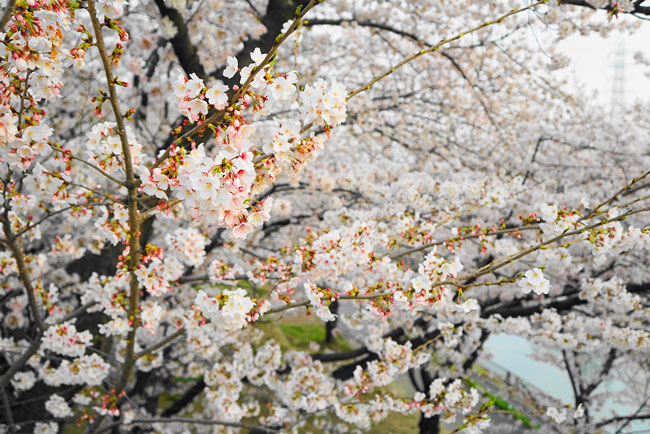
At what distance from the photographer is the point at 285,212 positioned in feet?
18.2

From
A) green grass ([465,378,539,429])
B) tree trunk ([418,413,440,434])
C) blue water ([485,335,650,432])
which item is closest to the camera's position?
tree trunk ([418,413,440,434])

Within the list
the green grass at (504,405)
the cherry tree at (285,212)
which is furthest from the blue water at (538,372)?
the cherry tree at (285,212)

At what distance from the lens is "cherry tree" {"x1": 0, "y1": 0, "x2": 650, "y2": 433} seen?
1649 millimetres

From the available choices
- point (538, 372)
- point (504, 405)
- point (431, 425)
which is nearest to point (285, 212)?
point (431, 425)

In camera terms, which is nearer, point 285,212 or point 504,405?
point 285,212

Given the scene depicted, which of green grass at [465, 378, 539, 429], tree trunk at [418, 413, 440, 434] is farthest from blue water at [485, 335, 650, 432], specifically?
tree trunk at [418, 413, 440, 434]

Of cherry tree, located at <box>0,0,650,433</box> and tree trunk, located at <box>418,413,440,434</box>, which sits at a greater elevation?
cherry tree, located at <box>0,0,650,433</box>

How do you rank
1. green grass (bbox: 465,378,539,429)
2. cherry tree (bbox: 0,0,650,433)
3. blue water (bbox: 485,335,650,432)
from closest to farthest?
cherry tree (bbox: 0,0,650,433) → green grass (bbox: 465,378,539,429) → blue water (bbox: 485,335,650,432)

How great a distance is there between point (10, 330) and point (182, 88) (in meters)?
5.08

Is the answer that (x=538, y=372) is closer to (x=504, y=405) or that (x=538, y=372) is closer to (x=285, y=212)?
(x=504, y=405)

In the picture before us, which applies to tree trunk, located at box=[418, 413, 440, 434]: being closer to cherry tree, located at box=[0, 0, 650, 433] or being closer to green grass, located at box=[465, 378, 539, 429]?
cherry tree, located at box=[0, 0, 650, 433]

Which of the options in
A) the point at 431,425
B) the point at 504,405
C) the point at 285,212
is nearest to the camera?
the point at 285,212

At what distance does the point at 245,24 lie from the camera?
560 cm

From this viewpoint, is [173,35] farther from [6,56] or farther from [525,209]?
[525,209]
